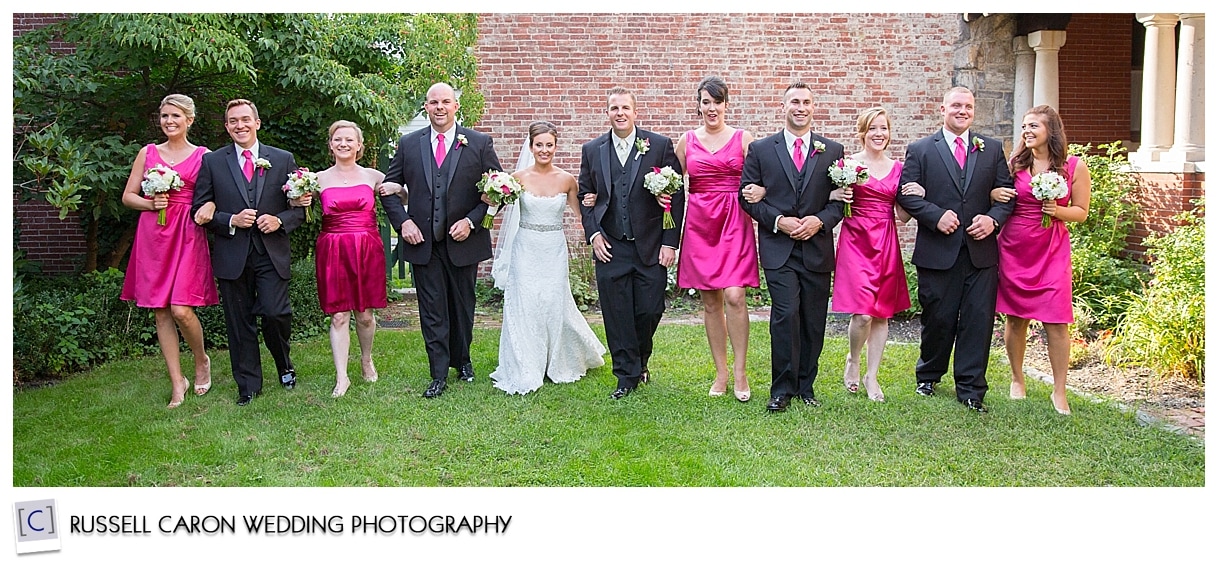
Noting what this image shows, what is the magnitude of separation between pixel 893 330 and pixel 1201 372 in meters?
2.70

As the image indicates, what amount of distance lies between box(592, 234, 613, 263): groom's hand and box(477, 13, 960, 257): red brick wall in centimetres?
503

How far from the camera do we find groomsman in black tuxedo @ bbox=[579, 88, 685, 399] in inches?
242

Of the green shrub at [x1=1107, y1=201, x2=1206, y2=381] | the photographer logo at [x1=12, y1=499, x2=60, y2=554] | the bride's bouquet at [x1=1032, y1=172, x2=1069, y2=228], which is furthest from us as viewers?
the green shrub at [x1=1107, y1=201, x2=1206, y2=381]

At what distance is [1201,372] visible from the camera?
6758 mm

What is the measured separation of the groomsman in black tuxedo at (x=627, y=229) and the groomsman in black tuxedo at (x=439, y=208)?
72 centimetres

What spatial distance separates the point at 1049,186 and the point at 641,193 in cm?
237

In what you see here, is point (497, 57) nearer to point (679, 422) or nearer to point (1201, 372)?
point (679, 422)

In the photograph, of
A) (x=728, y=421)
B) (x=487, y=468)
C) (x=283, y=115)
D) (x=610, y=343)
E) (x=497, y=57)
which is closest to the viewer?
(x=487, y=468)

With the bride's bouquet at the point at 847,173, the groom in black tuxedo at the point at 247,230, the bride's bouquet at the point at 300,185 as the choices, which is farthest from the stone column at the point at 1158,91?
the groom in black tuxedo at the point at 247,230

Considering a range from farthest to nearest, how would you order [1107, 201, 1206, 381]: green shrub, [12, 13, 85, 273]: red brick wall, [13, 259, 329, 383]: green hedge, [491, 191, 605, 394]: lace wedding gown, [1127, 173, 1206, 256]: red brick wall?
[12, 13, 85, 273]: red brick wall, [1127, 173, 1206, 256]: red brick wall, [13, 259, 329, 383]: green hedge, [1107, 201, 1206, 381]: green shrub, [491, 191, 605, 394]: lace wedding gown

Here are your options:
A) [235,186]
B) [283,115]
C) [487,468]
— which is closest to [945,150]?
[487,468]

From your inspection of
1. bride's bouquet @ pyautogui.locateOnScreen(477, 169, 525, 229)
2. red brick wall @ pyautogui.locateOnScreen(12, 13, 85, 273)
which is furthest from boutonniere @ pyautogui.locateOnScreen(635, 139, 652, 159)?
red brick wall @ pyautogui.locateOnScreen(12, 13, 85, 273)

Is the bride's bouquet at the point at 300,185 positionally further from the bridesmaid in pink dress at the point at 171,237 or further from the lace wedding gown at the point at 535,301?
the lace wedding gown at the point at 535,301

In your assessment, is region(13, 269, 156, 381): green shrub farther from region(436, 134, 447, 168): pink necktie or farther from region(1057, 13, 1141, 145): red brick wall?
region(1057, 13, 1141, 145): red brick wall
